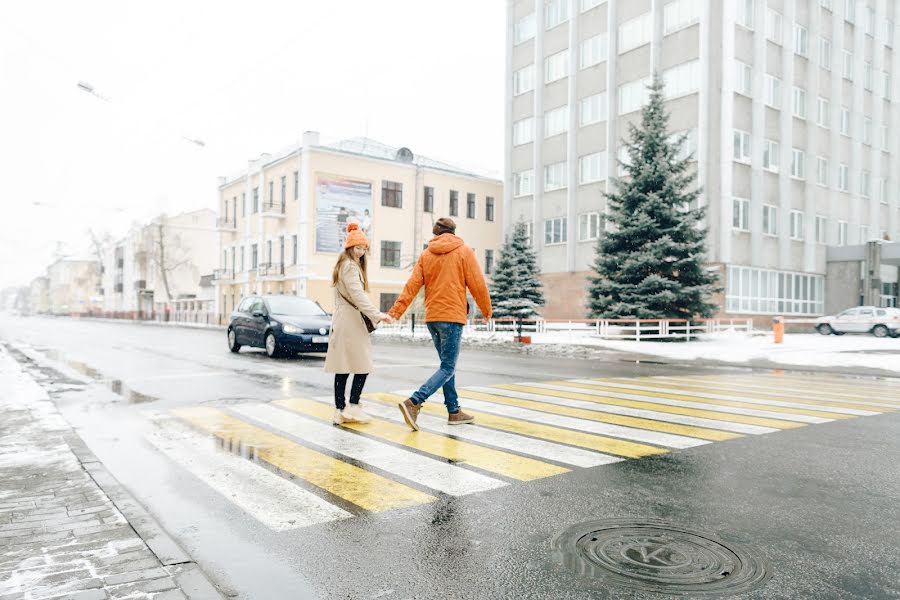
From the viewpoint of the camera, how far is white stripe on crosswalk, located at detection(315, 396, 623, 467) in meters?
5.10

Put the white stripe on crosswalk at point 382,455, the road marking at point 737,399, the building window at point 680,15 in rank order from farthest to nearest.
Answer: the building window at point 680,15
the road marking at point 737,399
the white stripe on crosswalk at point 382,455

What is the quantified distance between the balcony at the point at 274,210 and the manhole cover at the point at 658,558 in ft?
143

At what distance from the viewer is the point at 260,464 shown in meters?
4.97

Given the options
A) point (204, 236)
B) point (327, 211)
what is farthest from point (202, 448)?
point (204, 236)

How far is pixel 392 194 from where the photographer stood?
4544cm

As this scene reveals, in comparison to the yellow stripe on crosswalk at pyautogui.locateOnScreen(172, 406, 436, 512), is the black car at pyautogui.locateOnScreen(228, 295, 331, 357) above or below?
above

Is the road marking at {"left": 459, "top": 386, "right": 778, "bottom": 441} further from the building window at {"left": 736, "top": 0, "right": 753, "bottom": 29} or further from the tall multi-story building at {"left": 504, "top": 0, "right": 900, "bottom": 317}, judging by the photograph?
the building window at {"left": 736, "top": 0, "right": 753, "bottom": 29}

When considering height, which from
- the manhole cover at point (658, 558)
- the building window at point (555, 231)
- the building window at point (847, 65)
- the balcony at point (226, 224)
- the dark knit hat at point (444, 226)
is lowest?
the manhole cover at point (658, 558)

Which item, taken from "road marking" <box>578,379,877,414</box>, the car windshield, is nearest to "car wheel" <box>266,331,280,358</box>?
the car windshield

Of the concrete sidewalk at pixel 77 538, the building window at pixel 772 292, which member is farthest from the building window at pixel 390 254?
the concrete sidewalk at pixel 77 538

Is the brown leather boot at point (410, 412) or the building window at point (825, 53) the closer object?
the brown leather boot at point (410, 412)

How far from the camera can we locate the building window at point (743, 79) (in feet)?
105

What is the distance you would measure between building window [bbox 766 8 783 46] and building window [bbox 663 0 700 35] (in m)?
4.33

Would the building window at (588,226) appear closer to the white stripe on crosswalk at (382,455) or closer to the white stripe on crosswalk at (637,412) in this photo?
the white stripe on crosswalk at (637,412)
